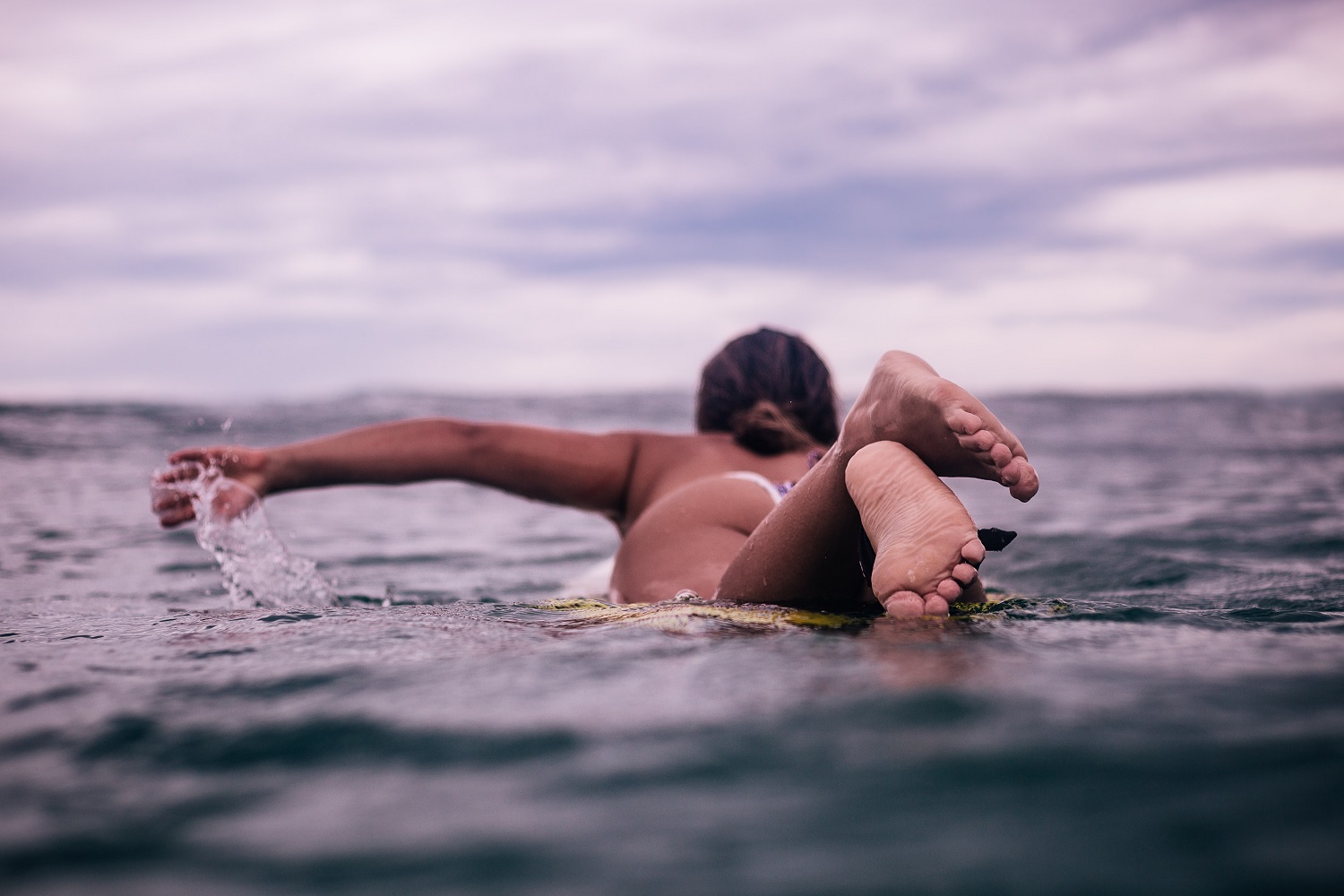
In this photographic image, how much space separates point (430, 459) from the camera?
3232 millimetres

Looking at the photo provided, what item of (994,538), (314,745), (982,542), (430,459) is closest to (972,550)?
(982,542)

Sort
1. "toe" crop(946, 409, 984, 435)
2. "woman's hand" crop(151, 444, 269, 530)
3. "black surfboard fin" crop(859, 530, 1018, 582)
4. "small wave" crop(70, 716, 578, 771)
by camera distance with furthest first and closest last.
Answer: "woman's hand" crop(151, 444, 269, 530) → "black surfboard fin" crop(859, 530, 1018, 582) → "toe" crop(946, 409, 984, 435) → "small wave" crop(70, 716, 578, 771)

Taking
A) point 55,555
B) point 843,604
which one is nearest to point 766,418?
point 843,604

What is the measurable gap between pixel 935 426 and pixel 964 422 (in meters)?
0.09

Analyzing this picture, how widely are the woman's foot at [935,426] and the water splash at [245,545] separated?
2.06m

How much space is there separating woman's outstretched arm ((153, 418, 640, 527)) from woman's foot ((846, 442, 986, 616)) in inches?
51.8

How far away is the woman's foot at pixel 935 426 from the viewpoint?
2.03 metres

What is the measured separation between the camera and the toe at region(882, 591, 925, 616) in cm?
202

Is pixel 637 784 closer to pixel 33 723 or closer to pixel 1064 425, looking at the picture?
pixel 33 723

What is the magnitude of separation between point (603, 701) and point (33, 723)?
96 centimetres

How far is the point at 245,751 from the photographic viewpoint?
149cm

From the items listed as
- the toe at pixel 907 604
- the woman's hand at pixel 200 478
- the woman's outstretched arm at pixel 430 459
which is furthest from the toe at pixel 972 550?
the woman's hand at pixel 200 478

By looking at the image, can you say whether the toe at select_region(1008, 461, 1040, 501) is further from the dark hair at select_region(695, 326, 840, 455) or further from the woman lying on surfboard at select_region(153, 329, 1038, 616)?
the dark hair at select_region(695, 326, 840, 455)

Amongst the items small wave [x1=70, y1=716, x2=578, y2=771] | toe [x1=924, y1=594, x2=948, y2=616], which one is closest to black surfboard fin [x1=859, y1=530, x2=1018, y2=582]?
toe [x1=924, y1=594, x2=948, y2=616]
